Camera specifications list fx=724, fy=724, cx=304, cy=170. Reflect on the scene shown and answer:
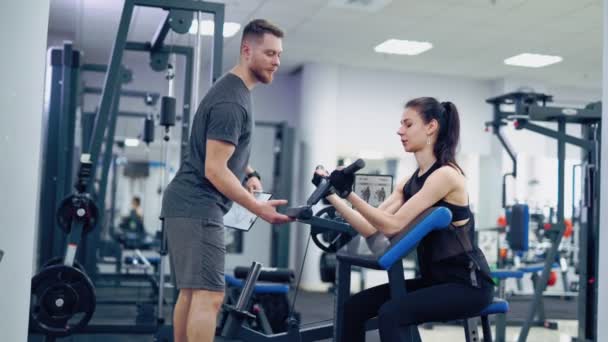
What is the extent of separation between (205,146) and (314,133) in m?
6.98

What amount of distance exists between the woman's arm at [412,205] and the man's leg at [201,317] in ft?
2.02

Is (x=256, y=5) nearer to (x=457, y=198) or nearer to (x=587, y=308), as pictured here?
(x=587, y=308)

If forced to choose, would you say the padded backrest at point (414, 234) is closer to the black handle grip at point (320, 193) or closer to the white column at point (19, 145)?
the black handle grip at point (320, 193)

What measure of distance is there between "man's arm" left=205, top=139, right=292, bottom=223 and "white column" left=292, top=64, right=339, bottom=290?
6867 millimetres

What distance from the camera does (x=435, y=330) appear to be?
5.58m

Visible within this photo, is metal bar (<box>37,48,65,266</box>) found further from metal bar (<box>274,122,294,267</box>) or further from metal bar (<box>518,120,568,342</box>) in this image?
metal bar (<box>274,122,294,267</box>)

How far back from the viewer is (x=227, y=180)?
2473mm

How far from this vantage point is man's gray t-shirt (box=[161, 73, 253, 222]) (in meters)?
2.51

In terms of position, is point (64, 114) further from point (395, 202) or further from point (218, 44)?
point (395, 202)

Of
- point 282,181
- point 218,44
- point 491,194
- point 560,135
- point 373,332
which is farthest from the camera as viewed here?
point 491,194

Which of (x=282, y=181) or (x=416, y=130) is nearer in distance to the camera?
(x=416, y=130)

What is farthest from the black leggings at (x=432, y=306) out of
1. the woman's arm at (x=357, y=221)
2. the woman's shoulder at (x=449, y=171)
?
the woman's shoulder at (x=449, y=171)

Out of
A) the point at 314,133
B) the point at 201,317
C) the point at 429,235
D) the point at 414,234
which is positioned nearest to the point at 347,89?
the point at 314,133

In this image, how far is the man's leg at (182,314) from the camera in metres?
2.65
